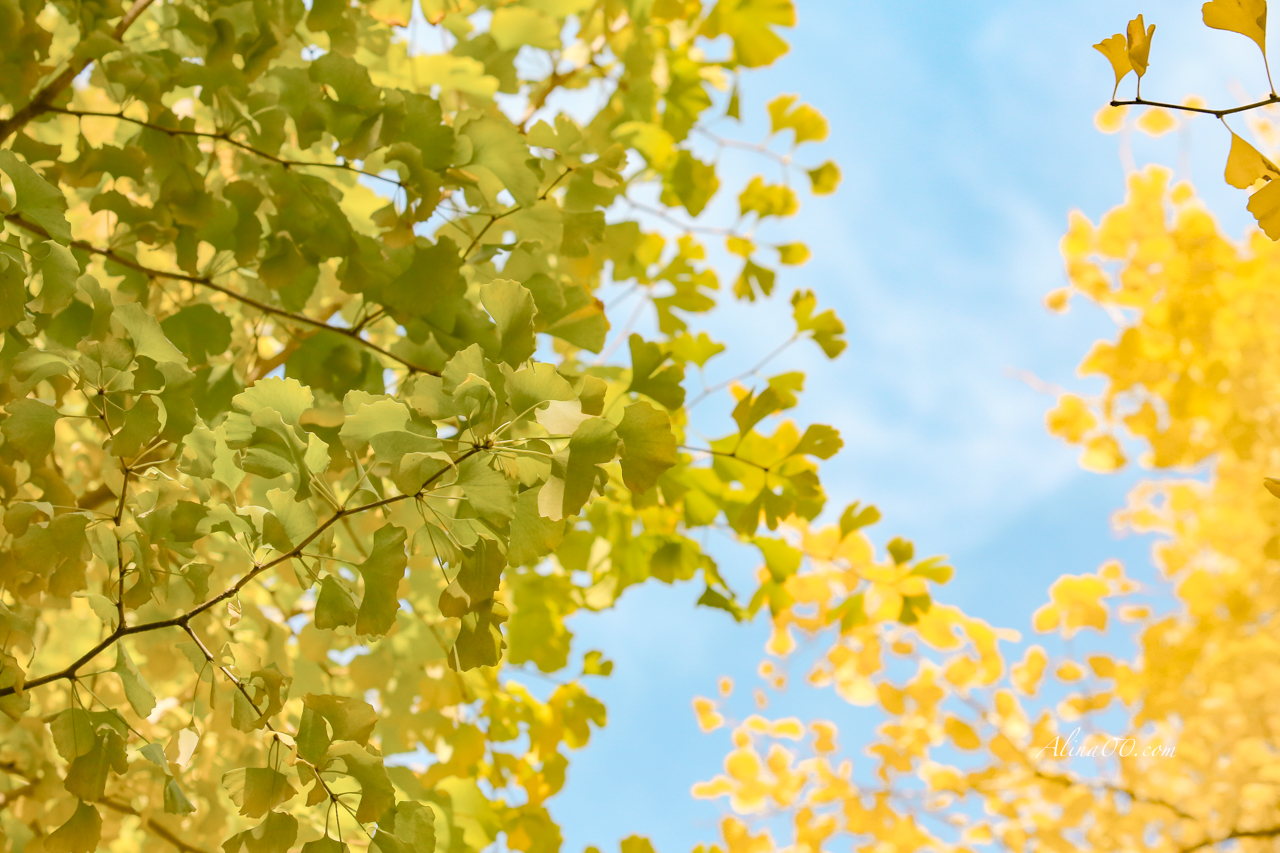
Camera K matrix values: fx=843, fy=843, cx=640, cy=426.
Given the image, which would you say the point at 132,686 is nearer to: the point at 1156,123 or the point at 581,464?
the point at 581,464

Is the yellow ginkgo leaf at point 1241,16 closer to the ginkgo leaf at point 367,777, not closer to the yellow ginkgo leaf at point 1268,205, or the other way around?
the yellow ginkgo leaf at point 1268,205

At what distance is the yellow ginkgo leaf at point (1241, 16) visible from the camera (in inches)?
18.8

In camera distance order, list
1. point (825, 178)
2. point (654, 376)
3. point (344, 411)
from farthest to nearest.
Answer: point (825, 178)
point (654, 376)
point (344, 411)

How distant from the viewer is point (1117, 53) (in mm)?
497

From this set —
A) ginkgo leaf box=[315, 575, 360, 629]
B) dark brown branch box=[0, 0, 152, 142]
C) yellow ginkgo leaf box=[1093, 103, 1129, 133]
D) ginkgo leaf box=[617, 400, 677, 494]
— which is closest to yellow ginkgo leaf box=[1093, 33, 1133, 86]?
ginkgo leaf box=[617, 400, 677, 494]

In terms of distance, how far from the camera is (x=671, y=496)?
1.04 metres

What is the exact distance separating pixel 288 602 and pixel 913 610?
1.01 m

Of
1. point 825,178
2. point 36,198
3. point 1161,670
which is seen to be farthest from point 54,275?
point 1161,670

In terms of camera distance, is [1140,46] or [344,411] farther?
[344,411]

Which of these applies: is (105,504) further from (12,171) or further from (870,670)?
(870,670)

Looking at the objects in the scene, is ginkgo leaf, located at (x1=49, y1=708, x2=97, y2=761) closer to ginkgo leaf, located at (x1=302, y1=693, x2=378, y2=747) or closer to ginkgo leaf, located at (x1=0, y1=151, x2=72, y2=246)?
ginkgo leaf, located at (x1=302, y1=693, x2=378, y2=747)

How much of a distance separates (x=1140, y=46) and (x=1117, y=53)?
0.08 feet

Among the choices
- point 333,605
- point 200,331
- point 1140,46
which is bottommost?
point 333,605

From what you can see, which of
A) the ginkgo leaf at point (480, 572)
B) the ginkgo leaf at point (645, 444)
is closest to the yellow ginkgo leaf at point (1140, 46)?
the ginkgo leaf at point (645, 444)
